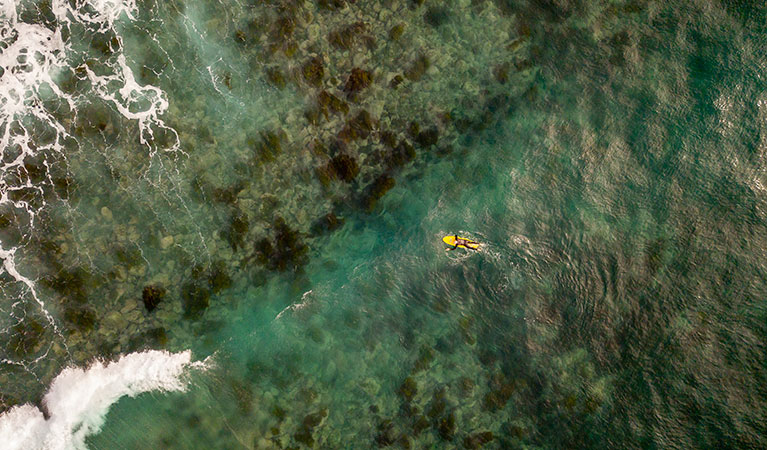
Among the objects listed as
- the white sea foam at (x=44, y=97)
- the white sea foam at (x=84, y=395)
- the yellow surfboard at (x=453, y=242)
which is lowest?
the white sea foam at (x=84, y=395)

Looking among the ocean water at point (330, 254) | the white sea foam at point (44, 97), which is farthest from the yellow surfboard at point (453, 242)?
the white sea foam at point (44, 97)

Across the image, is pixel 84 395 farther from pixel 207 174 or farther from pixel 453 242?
pixel 453 242

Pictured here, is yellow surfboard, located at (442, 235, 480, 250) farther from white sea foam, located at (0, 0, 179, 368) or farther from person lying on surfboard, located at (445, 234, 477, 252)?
white sea foam, located at (0, 0, 179, 368)

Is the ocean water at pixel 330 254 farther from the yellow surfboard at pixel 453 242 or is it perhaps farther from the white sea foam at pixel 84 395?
the yellow surfboard at pixel 453 242

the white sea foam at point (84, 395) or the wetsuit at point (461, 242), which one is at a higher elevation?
the wetsuit at point (461, 242)

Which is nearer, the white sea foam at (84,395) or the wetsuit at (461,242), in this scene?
the white sea foam at (84,395)

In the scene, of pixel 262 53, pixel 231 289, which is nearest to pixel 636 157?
pixel 262 53

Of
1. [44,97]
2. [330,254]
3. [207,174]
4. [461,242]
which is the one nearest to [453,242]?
[461,242]
